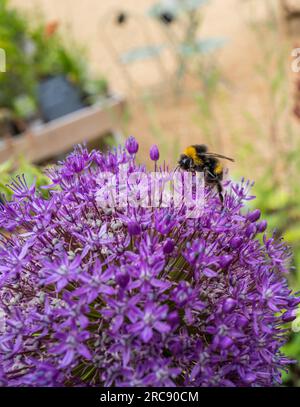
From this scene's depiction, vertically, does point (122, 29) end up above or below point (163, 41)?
above

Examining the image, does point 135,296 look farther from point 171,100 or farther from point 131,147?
point 171,100

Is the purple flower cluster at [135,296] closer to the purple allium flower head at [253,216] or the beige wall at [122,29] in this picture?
the purple allium flower head at [253,216]

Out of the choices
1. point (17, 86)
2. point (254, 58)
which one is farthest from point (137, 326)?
point (254, 58)

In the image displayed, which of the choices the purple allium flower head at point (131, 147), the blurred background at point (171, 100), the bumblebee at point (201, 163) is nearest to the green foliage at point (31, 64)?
the blurred background at point (171, 100)

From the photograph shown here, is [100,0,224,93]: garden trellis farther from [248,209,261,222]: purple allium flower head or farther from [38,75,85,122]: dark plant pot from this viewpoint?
[248,209,261,222]: purple allium flower head

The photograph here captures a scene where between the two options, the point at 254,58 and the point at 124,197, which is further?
the point at 254,58

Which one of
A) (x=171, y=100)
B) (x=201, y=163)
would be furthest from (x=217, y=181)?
(x=171, y=100)

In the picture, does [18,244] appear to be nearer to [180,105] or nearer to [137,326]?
[137,326]
